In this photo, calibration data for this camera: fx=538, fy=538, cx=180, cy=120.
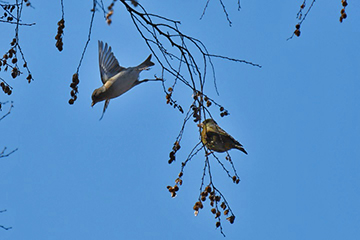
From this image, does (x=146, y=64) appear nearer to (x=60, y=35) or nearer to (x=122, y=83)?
(x=122, y=83)

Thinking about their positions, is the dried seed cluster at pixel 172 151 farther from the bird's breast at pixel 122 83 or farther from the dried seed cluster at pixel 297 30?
the bird's breast at pixel 122 83

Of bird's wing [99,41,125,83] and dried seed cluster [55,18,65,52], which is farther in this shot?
bird's wing [99,41,125,83]

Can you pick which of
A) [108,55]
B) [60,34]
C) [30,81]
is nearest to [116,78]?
[108,55]

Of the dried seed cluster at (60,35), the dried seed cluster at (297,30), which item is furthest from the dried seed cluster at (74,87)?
the dried seed cluster at (297,30)

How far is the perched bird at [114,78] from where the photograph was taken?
4.82 m

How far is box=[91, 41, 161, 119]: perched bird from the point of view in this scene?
4.82m

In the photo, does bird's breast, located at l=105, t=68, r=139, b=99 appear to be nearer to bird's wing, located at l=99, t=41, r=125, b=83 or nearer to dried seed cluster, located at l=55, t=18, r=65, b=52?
bird's wing, located at l=99, t=41, r=125, b=83

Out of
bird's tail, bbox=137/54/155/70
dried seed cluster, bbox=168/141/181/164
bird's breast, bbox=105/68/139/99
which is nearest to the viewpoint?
dried seed cluster, bbox=168/141/181/164

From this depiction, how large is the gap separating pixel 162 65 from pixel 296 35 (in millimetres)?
888

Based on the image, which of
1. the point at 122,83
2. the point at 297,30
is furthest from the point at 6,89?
the point at 297,30

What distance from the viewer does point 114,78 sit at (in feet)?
16.2

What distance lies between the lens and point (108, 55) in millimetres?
5375

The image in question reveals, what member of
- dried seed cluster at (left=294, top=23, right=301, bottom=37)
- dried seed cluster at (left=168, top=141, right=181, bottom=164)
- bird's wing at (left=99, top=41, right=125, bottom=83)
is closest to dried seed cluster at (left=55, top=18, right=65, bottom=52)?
dried seed cluster at (left=168, top=141, right=181, bottom=164)

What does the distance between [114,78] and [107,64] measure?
18.7 inches
